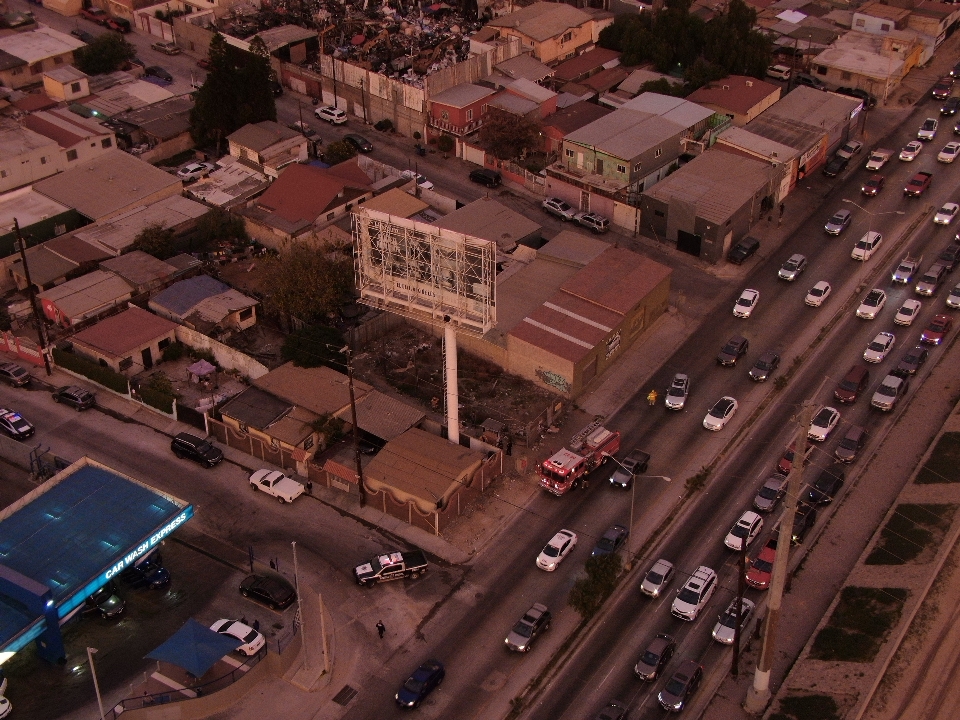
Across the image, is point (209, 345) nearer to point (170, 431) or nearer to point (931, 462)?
point (170, 431)

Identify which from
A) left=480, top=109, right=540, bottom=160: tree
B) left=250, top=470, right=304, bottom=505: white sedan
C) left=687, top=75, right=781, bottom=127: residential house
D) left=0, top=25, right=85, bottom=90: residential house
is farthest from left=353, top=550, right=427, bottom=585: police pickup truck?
left=0, top=25, right=85, bottom=90: residential house

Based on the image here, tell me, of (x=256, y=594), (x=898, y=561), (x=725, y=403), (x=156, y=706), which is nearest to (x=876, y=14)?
(x=725, y=403)

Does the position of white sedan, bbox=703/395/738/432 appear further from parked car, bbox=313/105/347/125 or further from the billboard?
parked car, bbox=313/105/347/125

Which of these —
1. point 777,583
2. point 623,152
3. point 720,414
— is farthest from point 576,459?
point 623,152

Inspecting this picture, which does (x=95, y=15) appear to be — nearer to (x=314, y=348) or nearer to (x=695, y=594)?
(x=314, y=348)

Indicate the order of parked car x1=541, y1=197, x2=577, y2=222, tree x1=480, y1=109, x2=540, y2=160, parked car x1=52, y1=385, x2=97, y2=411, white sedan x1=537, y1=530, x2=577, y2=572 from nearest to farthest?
white sedan x1=537, y1=530, x2=577, y2=572 < parked car x1=52, y1=385, x2=97, y2=411 < parked car x1=541, y1=197, x2=577, y2=222 < tree x1=480, y1=109, x2=540, y2=160

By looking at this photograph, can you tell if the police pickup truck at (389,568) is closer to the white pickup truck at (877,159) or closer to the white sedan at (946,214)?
the white sedan at (946,214)

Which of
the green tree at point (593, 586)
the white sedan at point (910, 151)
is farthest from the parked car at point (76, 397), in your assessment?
the white sedan at point (910, 151)
